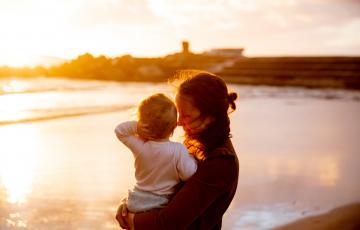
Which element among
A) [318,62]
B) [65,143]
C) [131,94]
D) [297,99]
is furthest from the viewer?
[318,62]

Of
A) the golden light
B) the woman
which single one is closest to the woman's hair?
the woman

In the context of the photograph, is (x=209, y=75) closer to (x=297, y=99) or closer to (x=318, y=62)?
(x=297, y=99)

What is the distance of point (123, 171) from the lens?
17.9 ft

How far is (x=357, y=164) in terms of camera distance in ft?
19.6

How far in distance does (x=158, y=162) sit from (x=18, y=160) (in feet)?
14.5

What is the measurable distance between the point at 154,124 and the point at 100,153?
4.57m

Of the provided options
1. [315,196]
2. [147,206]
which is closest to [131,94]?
[315,196]

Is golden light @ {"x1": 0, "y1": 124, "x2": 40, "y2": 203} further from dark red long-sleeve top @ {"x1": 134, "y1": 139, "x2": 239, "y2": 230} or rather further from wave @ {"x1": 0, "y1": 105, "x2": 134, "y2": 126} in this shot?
dark red long-sleeve top @ {"x1": 134, "y1": 139, "x2": 239, "y2": 230}

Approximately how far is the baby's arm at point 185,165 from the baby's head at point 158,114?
0.35 ft

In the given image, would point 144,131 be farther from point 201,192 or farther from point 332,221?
point 332,221

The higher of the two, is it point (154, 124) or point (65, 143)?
point (154, 124)

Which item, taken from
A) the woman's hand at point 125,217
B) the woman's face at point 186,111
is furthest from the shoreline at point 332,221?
the woman's face at point 186,111

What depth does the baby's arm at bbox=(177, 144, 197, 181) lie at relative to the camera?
1.85 metres

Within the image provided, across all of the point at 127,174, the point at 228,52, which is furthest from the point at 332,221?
the point at 228,52
